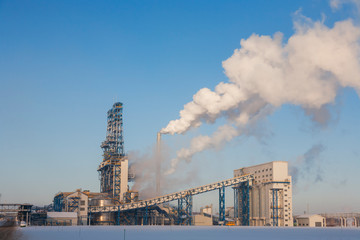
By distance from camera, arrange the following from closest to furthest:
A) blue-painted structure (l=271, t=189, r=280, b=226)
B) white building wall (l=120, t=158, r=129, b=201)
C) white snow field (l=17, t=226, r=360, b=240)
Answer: white snow field (l=17, t=226, r=360, b=240) < blue-painted structure (l=271, t=189, r=280, b=226) < white building wall (l=120, t=158, r=129, b=201)

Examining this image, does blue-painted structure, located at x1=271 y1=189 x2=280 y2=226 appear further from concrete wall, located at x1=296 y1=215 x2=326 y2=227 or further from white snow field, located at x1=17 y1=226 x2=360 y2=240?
concrete wall, located at x1=296 y1=215 x2=326 y2=227

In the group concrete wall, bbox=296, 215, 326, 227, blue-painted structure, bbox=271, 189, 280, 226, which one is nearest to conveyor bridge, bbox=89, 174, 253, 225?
blue-painted structure, bbox=271, 189, 280, 226

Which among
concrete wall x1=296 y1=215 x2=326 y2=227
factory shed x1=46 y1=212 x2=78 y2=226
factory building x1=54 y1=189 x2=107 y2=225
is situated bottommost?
concrete wall x1=296 y1=215 x2=326 y2=227

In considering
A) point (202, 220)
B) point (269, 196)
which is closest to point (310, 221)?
point (269, 196)

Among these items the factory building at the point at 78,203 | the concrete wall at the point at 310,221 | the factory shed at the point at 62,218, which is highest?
the factory building at the point at 78,203

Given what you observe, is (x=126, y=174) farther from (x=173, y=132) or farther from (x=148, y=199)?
(x=173, y=132)

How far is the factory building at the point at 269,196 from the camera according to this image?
158 meters

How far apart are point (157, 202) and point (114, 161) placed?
26.8 metres

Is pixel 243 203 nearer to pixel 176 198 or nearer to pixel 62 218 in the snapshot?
pixel 176 198

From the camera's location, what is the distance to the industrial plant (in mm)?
151625

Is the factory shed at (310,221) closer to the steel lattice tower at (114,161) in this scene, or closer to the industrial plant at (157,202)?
the industrial plant at (157,202)

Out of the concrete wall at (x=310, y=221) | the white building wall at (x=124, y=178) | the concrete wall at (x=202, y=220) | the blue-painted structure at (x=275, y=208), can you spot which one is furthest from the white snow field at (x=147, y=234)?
the white building wall at (x=124, y=178)

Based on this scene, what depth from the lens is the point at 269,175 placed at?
160 metres

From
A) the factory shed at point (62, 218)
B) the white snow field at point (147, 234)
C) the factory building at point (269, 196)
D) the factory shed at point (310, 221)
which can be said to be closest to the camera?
the white snow field at point (147, 234)
